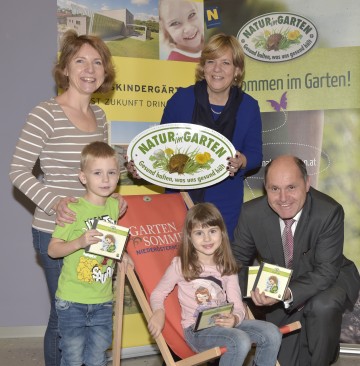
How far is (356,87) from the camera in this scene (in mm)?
4070

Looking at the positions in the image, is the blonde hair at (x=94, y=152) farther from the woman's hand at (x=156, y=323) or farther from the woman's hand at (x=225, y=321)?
the woman's hand at (x=225, y=321)

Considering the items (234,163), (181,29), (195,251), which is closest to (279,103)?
(181,29)

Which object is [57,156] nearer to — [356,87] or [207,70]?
[207,70]

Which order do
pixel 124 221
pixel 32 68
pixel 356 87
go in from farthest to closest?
pixel 32 68
pixel 356 87
pixel 124 221

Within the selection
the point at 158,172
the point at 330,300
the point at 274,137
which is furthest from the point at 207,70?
the point at 330,300

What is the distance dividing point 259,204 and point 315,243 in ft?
1.16

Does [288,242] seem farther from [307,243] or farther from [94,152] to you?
[94,152]

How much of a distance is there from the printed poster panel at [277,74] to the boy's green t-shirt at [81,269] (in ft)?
3.64

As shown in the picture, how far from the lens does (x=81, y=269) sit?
289cm

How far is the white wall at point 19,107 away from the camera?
4.29m

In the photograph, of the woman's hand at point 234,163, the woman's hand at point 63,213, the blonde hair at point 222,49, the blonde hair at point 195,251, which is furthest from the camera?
the blonde hair at point 222,49

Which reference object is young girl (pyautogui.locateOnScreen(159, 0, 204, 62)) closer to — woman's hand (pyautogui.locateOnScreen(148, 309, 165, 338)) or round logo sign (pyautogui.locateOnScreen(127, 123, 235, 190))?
round logo sign (pyautogui.locateOnScreen(127, 123, 235, 190))

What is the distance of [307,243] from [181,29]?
5.38 ft

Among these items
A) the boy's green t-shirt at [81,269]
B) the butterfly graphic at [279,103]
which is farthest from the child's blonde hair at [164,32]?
the boy's green t-shirt at [81,269]
